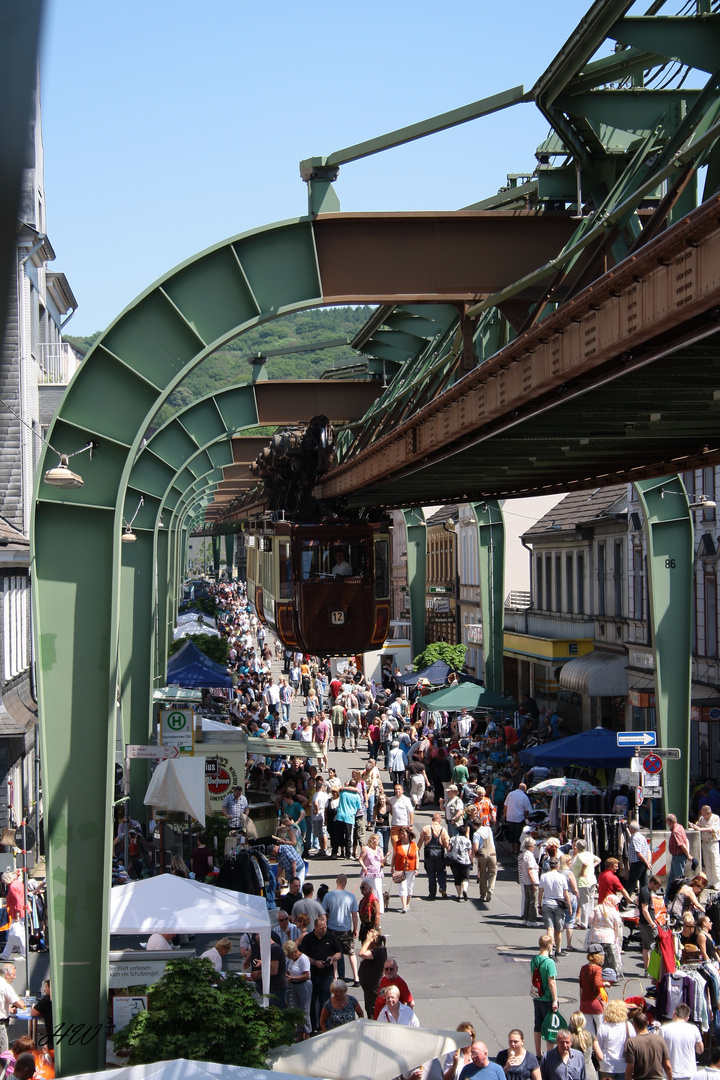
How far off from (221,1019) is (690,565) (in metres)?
12.9

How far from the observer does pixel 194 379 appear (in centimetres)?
9388

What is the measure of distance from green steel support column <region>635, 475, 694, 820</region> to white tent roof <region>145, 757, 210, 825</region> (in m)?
7.68

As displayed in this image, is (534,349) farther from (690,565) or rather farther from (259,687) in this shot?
(259,687)

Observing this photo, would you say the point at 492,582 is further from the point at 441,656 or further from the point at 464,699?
the point at 464,699

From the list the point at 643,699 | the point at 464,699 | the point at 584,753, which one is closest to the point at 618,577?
the point at 643,699

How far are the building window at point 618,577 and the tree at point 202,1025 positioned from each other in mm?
28752

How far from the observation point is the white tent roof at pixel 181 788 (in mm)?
16281

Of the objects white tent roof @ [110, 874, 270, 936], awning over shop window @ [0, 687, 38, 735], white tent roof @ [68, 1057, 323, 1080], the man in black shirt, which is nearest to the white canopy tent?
white tent roof @ [110, 874, 270, 936]

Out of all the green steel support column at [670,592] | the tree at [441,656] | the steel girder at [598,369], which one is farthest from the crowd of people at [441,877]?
the steel girder at [598,369]

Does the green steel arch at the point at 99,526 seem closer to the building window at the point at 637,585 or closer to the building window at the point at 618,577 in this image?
the building window at the point at 637,585

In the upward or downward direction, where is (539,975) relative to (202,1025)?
downward

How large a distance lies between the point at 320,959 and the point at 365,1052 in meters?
3.69

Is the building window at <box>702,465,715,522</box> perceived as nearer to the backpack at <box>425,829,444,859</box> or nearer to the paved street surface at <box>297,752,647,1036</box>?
the paved street surface at <box>297,752,647,1036</box>

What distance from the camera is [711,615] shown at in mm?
28562
